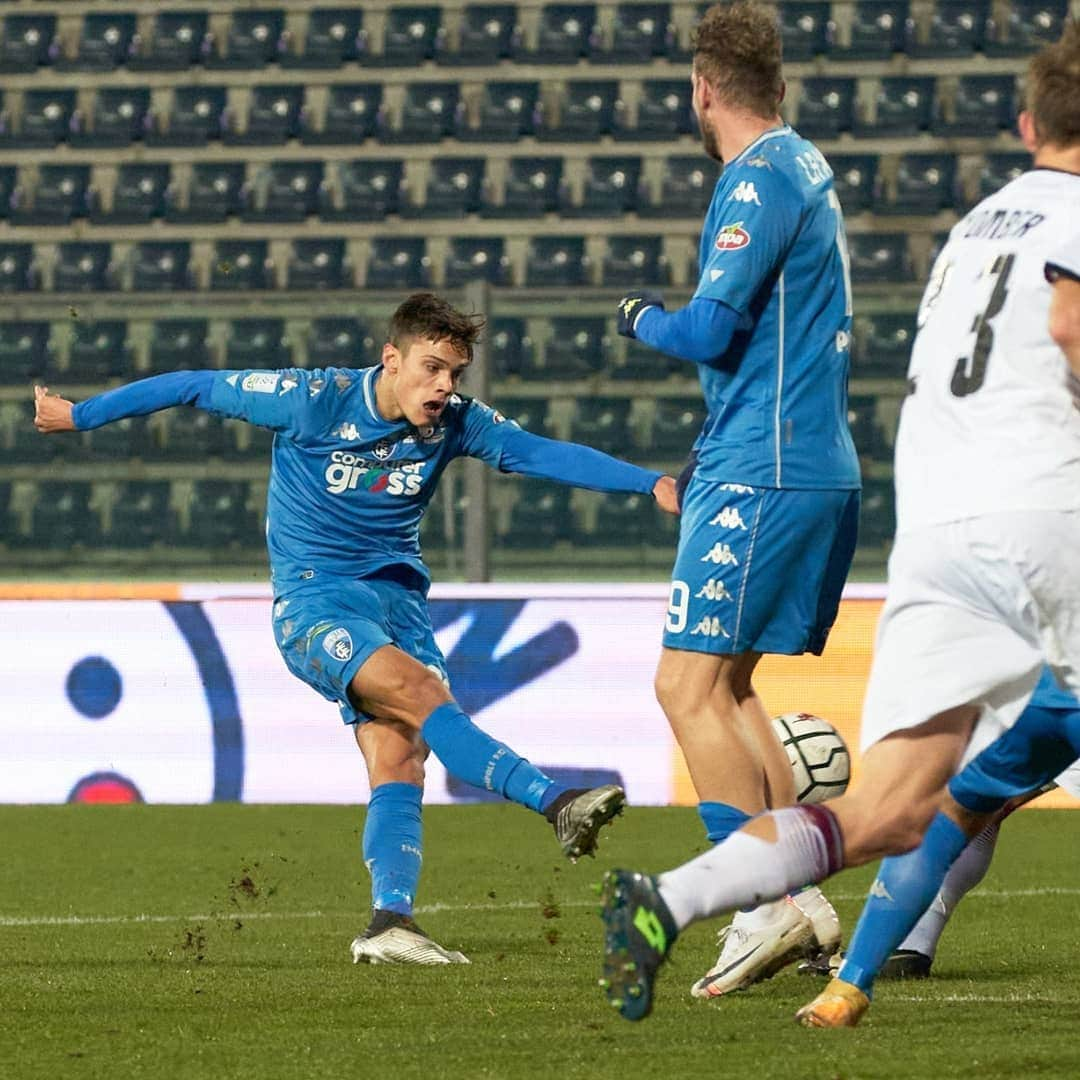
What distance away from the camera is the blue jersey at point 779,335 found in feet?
16.9

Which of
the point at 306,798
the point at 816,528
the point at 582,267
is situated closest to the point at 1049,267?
the point at 816,528

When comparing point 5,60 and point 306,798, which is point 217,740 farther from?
point 5,60

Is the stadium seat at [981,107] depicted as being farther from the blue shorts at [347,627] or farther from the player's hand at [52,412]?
the player's hand at [52,412]

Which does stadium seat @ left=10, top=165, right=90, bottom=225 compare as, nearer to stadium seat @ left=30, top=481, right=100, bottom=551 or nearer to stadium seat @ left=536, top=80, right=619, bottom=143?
stadium seat @ left=536, top=80, right=619, bottom=143

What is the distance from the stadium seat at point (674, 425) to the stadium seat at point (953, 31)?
802 cm

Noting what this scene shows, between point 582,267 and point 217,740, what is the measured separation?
6.85 meters

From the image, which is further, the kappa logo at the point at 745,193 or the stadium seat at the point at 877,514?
the stadium seat at the point at 877,514

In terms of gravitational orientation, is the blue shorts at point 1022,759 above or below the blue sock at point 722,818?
above

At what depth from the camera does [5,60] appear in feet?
64.4

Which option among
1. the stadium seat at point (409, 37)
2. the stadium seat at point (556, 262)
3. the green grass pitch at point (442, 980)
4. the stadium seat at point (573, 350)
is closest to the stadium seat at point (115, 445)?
the stadium seat at point (573, 350)

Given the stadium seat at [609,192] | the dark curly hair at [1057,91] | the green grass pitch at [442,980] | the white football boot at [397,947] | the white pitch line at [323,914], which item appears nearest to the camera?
the dark curly hair at [1057,91]

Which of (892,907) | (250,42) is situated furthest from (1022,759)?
(250,42)

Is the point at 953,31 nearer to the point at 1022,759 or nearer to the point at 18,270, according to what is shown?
the point at 18,270

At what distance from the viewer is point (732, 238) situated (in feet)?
16.7
